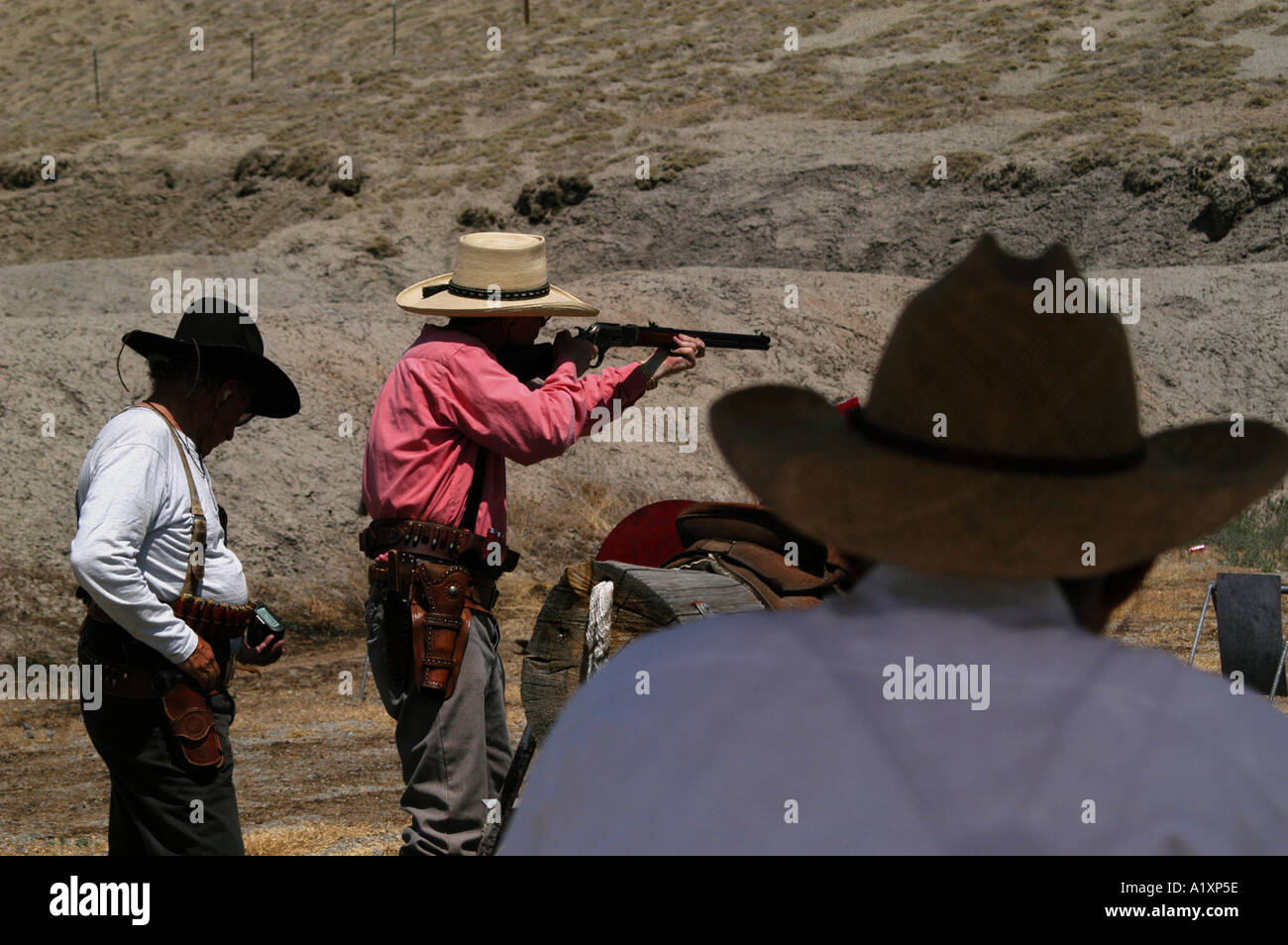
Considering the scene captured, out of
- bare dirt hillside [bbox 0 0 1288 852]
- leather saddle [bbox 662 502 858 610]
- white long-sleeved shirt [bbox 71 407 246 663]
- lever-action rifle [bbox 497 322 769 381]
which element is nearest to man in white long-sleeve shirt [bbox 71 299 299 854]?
white long-sleeved shirt [bbox 71 407 246 663]

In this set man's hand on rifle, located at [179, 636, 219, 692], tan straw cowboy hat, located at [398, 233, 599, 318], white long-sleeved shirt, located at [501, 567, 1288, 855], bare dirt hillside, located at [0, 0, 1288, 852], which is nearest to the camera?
white long-sleeved shirt, located at [501, 567, 1288, 855]

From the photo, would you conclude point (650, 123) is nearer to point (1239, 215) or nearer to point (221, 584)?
point (1239, 215)

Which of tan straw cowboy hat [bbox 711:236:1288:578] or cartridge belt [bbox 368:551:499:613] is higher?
tan straw cowboy hat [bbox 711:236:1288:578]

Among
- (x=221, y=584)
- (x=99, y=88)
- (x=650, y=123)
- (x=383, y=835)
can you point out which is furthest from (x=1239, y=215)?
(x=99, y=88)

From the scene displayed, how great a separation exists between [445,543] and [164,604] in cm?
96

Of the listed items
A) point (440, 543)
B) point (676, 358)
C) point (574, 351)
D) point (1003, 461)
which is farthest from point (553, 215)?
point (1003, 461)

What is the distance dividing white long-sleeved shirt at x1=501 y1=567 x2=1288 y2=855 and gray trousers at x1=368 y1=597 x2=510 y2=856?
2796 millimetres

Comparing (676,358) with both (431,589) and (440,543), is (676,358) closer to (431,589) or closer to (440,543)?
(440,543)

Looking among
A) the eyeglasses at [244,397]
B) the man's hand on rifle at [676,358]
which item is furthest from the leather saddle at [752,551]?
the eyeglasses at [244,397]

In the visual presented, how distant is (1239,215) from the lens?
74.8ft

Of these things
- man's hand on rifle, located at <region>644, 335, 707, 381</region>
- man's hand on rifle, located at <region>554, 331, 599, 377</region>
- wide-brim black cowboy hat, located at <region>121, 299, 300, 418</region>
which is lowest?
man's hand on rifle, located at <region>644, 335, 707, 381</region>

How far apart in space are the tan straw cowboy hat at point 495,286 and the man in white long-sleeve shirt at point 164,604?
890 millimetres

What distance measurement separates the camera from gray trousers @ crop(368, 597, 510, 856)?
4262mm

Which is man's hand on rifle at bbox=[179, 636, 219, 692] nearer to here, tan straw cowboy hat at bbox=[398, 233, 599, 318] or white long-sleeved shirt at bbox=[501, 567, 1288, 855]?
tan straw cowboy hat at bbox=[398, 233, 599, 318]
